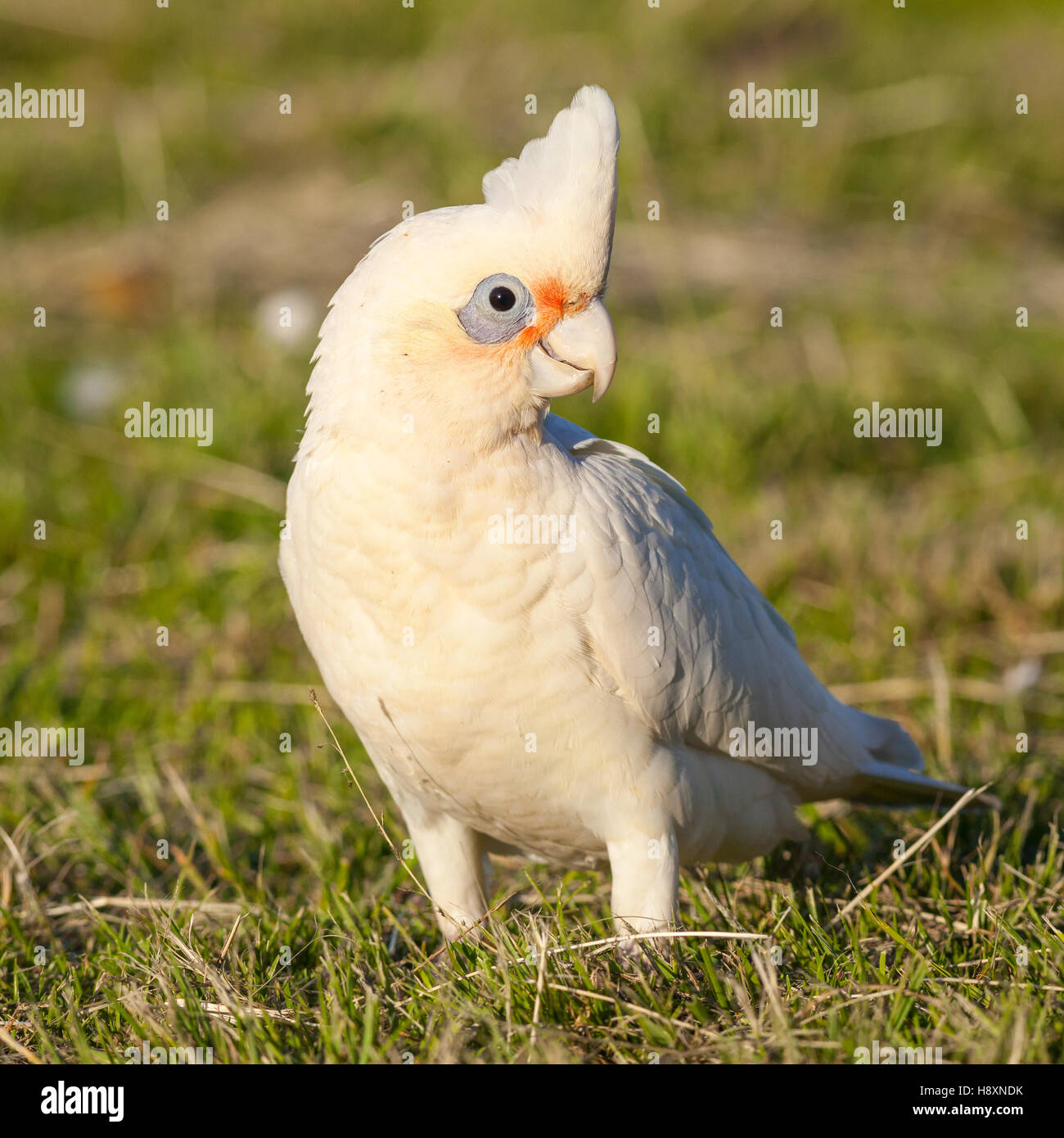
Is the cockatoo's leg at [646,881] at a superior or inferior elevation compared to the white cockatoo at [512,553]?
inferior

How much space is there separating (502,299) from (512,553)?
57cm

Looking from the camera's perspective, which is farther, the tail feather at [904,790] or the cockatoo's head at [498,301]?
the tail feather at [904,790]

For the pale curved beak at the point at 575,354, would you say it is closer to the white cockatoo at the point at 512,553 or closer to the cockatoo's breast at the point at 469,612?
the white cockatoo at the point at 512,553

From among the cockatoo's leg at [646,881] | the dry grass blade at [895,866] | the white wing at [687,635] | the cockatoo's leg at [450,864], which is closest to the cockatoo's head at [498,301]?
the white wing at [687,635]

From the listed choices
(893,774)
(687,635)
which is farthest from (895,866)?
(687,635)

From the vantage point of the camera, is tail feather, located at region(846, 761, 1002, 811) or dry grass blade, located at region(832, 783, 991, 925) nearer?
dry grass blade, located at region(832, 783, 991, 925)

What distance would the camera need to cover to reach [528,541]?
8.86ft

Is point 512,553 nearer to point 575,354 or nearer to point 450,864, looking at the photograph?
point 575,354

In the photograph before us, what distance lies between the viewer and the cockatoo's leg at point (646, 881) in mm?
2920

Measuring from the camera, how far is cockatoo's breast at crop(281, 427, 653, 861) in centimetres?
268

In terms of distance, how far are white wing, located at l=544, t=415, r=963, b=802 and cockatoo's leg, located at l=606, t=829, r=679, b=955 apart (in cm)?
27

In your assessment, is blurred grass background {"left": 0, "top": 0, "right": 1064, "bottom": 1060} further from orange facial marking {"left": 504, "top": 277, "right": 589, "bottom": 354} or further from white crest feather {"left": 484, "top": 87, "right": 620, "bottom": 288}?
white crest feather {"left": 484, "top": 87, "right": 620, "bottom": 288}

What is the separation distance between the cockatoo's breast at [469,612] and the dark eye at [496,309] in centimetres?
26

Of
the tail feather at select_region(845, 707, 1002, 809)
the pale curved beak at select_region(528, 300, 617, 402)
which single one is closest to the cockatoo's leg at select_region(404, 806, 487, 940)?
the tail feather at select_region(845, 707, 1002, 809)
